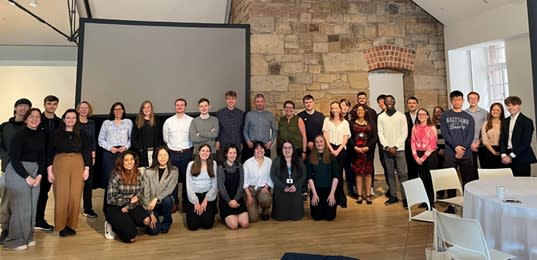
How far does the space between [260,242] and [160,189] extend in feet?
4.10

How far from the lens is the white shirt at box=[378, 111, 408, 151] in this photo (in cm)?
498

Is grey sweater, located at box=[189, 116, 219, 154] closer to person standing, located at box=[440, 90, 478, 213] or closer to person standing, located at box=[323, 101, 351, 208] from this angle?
person standing, located at box=[323, 101, 351, 208]

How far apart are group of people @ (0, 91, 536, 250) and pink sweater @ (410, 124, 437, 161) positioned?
0.04 feet

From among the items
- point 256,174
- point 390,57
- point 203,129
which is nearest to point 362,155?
point 256,174

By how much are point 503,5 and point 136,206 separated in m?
6.02

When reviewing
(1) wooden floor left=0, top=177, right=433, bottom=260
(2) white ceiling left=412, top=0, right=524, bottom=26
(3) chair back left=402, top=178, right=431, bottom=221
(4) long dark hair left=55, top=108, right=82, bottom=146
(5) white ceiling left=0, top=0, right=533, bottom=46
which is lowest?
(1) wooden floor left=0, top=177, right=433, bottom=260

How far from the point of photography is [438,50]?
23.4 feet

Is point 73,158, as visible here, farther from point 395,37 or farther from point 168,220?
point 395,37

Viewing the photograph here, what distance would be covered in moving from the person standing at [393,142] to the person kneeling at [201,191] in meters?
2.37

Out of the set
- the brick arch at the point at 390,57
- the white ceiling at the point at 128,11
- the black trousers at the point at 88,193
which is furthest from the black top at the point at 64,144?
the brick arch at the point at 390,57

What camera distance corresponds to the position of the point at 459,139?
452 centimetres

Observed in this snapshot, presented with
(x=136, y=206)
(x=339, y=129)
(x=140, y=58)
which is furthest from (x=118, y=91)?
(x=339, y=129)

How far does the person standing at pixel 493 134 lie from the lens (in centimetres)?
451

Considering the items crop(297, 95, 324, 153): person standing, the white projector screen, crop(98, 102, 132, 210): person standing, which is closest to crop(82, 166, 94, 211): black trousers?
crop(98, 102, 132, 210): person standing
